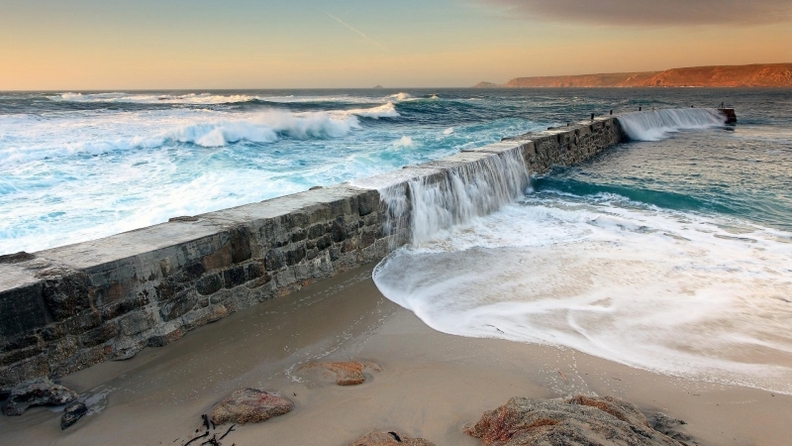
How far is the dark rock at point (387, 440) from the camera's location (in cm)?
252

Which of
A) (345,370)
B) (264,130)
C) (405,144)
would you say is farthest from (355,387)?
(264,130)

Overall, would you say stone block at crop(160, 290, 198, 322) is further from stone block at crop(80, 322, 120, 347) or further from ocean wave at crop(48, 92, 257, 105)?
ocean wave at crop(48, 92, 257, 105)

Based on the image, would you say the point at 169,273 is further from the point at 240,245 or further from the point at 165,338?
the point at 240,245

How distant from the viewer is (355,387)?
127 inches

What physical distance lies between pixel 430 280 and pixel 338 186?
1748 mm

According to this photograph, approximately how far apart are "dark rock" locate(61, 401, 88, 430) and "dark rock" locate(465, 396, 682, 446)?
2.39 metres

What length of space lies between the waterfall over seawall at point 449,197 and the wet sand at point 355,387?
2.15 m

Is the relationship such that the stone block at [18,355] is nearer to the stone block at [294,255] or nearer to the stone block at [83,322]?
the stone block at [83,322]

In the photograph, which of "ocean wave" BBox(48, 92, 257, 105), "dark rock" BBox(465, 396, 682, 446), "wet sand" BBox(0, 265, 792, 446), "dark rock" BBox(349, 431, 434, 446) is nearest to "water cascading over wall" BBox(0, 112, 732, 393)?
"wet sand" BBox(0, 265, 792, 446)

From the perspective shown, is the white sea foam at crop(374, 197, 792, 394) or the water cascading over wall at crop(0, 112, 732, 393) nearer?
the water cascading over wall at crop(0, 112, 732, 393)

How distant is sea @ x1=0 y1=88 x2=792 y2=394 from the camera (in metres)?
4.09

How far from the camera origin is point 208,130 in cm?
1633

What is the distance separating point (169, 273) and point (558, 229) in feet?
17.8

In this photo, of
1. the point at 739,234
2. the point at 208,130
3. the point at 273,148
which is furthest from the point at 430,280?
the point at 208,130
